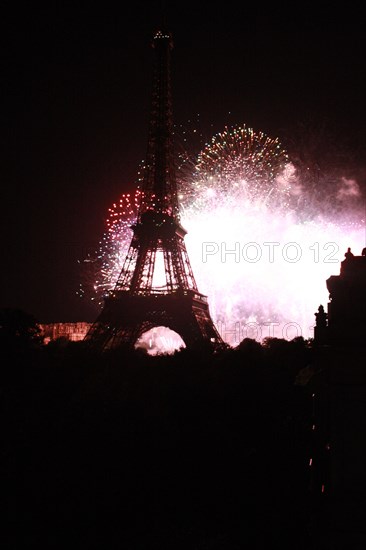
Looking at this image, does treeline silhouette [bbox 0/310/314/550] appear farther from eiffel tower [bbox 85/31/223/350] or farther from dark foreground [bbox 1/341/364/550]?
eiffel tower [bbox 85/31/223/350]

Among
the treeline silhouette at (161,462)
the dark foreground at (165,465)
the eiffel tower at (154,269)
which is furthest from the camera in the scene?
the eiffel tower at (154,269)

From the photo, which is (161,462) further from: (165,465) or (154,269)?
(154,269)

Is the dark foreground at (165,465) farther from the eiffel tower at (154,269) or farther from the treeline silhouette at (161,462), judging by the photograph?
the eiffel tower at (154,269)

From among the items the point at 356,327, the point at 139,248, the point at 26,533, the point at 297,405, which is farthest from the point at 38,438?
the point at 139,248

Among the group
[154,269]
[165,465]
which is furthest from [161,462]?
[154,269]

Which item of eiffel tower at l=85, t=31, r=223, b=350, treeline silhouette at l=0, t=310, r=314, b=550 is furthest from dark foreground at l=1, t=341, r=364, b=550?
eiffel tower at l=85, t=31, r=223, b=350

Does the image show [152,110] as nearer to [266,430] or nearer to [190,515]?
[266,430]

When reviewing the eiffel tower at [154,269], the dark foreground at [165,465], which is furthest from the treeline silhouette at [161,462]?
the eiffel tower at [154,269]
